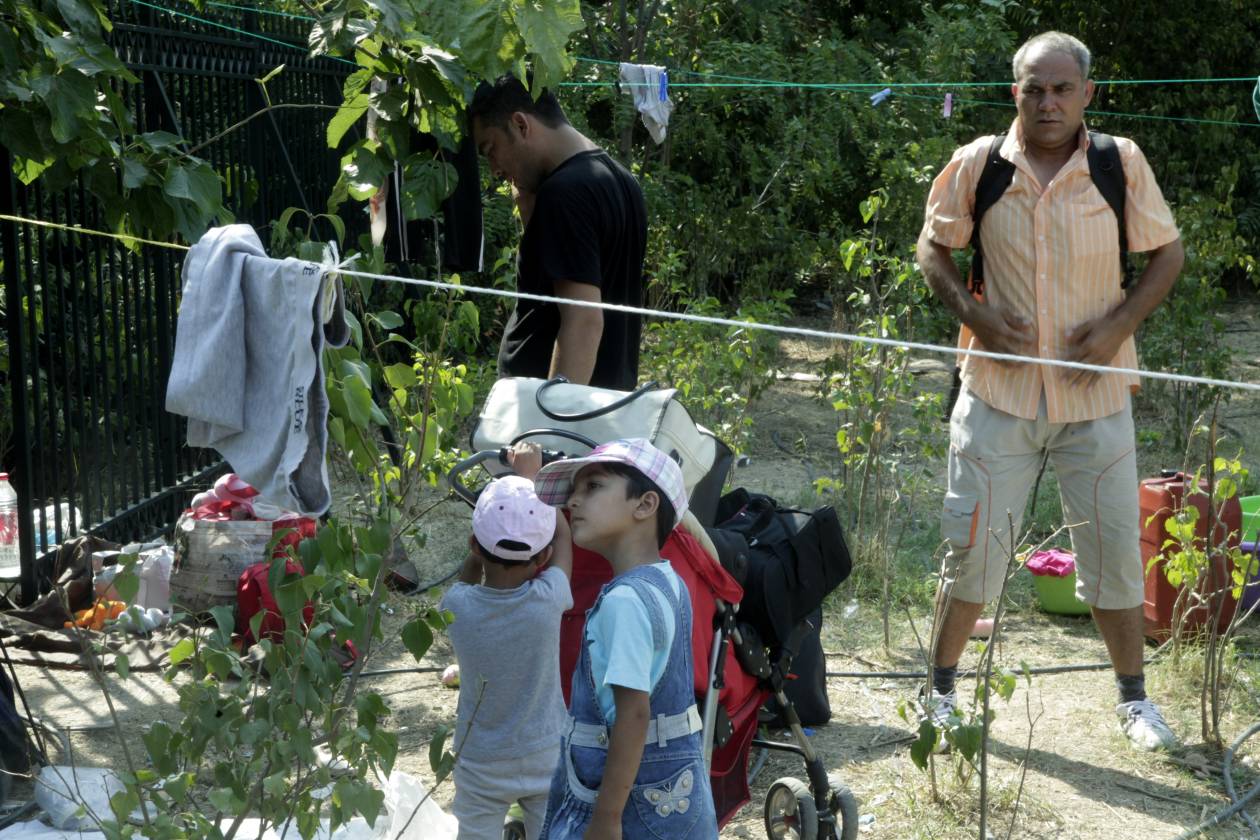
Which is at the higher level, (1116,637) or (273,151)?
(273,151)

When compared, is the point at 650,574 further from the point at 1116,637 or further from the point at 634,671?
the point at 1116,637

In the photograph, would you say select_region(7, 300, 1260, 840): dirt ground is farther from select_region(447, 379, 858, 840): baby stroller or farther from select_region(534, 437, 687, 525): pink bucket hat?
select_region(534, 437, 687, 525): pink bucket hat

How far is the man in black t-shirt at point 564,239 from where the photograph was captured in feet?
12.1

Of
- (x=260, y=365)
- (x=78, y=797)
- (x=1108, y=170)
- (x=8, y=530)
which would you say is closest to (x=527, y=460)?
(x=260, y=365)

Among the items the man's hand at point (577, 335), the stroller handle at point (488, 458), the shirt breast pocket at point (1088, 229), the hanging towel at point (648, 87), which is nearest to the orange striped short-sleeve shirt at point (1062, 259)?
the shirt breast pocket at point (1088, 229)

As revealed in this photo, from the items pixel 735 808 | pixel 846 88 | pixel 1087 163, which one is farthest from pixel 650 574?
pixel 846 88

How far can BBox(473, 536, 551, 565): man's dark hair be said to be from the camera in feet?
9.98

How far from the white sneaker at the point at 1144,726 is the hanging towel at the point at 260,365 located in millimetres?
2708

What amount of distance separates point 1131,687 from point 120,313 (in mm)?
4352

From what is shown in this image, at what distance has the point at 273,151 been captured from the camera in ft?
Answer: 23.7

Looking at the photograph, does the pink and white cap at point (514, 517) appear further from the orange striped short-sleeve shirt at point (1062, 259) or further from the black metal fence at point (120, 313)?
the black metal fence at point (120, 313)

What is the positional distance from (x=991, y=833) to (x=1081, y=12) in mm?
10997

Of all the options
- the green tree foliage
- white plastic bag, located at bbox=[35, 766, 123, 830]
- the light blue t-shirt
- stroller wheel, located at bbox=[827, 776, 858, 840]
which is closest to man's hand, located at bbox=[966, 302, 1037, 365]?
stroller wheel, located at bbox=[827, 776, 858, 840]

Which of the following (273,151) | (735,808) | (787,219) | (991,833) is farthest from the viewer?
(787,219)
